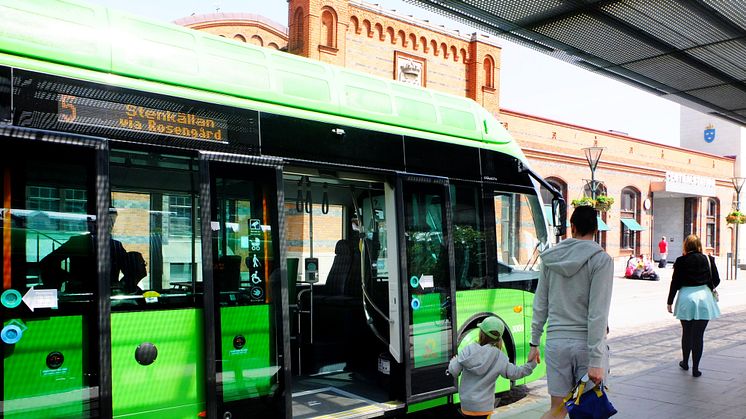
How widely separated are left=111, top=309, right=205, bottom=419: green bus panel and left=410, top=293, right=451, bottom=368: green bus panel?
2250 mm

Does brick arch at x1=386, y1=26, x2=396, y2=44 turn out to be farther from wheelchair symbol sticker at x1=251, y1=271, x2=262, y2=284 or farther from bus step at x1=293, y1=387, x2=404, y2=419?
wheelchair symbol sticker at x1=251, y1=271, x2=262, y2=284

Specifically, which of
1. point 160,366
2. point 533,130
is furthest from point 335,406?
point 533,130

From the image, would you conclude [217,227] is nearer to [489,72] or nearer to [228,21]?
[228,21]

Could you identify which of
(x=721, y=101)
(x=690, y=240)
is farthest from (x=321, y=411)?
(x=721, y=101)

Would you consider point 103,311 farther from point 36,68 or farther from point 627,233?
point 627,233

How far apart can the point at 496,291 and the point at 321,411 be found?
2440mm

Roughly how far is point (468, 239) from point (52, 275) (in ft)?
13.5

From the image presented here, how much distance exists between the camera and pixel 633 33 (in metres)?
7.11

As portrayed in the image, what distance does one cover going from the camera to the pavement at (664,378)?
22.7 feet

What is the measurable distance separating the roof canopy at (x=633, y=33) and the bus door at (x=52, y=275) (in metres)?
3.42

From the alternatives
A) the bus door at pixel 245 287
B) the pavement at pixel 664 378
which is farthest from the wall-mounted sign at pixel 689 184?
the bus door at pixel 245 287

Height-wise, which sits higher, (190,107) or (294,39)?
(294,39)

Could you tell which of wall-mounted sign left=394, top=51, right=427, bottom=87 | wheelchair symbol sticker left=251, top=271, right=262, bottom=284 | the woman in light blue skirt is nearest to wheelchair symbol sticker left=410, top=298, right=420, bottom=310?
wheelchair symbol sticker left=251, top=271, right=262, bottom=284

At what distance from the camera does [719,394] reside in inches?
297
